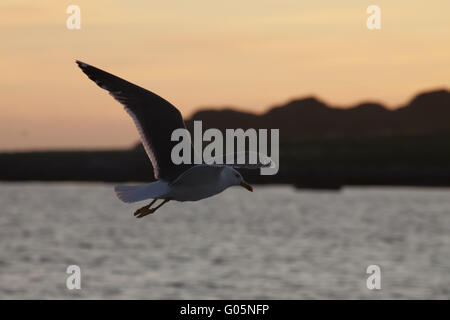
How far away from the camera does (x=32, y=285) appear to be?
4497 centimetres

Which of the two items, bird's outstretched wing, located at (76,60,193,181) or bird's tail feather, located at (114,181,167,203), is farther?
bird's outstretched wing, located at (76,60,193,181)

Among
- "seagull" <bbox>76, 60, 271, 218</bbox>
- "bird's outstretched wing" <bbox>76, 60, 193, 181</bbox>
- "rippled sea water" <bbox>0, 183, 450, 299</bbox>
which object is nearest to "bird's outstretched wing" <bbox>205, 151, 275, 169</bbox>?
"seagull" <bbox>76, 60, 271, 218</bbox>

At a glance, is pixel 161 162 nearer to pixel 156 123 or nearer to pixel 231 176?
pixel 156 123

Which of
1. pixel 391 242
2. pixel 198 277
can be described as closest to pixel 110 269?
pixel 198 277

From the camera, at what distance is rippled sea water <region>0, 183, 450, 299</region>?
43.8 metres

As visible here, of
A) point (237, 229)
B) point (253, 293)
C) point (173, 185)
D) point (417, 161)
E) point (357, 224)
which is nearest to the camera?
point (173, 185)

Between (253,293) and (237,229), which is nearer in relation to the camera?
(253,293)

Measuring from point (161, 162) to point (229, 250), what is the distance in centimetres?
4645

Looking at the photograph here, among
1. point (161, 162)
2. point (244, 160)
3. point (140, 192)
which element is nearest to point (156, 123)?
point (161, 162)

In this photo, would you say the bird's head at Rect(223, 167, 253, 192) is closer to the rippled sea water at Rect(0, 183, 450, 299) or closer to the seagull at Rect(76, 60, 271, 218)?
the seagull at Rect(76, 60, 271, 218)

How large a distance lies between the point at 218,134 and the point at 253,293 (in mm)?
29729

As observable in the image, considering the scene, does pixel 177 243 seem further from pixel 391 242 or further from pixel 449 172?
pixel 449 172
